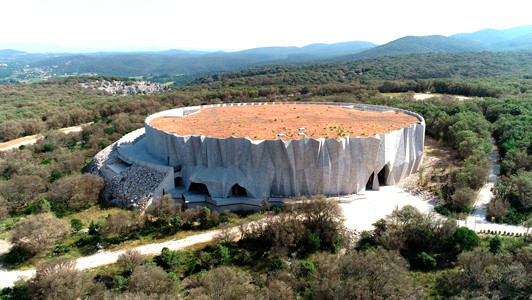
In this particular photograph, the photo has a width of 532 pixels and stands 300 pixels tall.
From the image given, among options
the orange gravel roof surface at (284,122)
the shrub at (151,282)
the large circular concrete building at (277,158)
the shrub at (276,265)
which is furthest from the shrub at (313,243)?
the orange gravel roof surface at (284,122)

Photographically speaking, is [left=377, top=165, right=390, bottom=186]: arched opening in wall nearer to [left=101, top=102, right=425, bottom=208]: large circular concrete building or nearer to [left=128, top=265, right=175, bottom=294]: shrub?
[left=101, top=102, right=425, bottom=208]: large circular concrete building

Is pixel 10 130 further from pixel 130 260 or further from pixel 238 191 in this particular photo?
pixel 130 260

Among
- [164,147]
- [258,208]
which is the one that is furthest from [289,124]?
[164,147]

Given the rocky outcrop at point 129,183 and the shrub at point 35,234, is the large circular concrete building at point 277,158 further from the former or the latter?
the shrub at point 35,234

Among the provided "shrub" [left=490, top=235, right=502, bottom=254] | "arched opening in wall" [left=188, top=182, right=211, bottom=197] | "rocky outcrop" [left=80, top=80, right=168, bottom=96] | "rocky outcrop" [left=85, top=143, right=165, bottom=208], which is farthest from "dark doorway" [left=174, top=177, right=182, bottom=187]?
"rocky outcrop" [left=80, top=80, right=168, bottom=96]

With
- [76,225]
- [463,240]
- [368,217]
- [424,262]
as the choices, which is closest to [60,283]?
[76,225]

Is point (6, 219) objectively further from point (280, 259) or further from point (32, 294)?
point (280, 259)

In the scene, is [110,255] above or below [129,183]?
below
